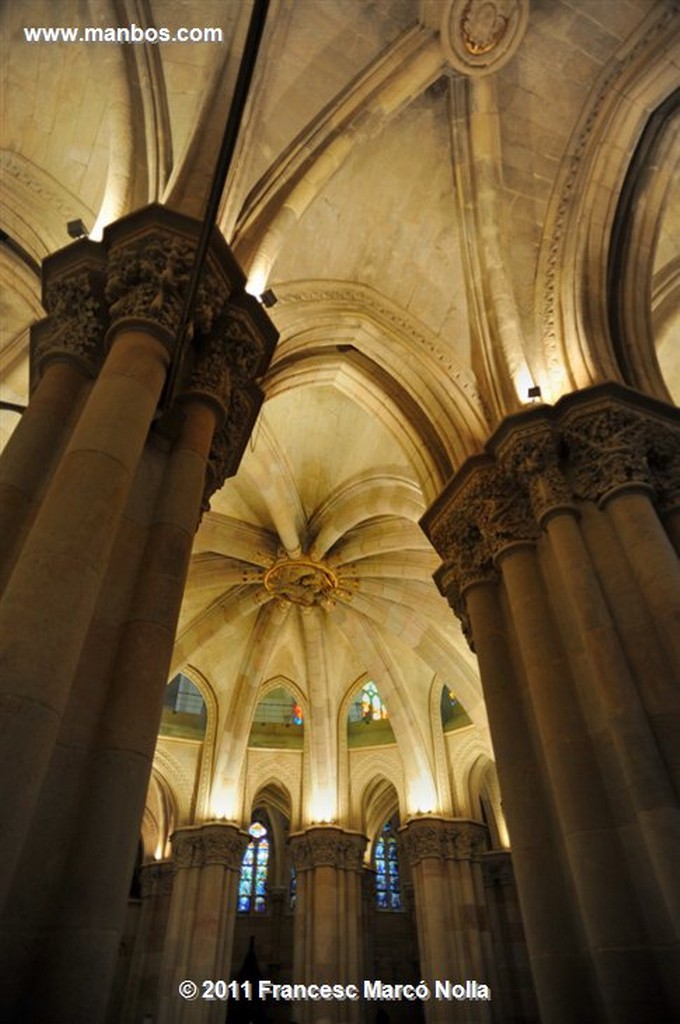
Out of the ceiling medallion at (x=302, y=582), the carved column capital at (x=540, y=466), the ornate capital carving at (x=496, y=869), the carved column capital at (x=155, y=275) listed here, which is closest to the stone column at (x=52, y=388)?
the carved column capital at (x=155, y=275)

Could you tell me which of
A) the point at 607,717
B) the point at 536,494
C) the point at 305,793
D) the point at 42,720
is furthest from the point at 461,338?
the point at 305,793

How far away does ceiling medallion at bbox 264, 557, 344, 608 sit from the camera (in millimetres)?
12977

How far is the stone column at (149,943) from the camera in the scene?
44.2ft

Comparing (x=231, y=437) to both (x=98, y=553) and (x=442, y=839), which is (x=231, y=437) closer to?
(x=98, y=553)

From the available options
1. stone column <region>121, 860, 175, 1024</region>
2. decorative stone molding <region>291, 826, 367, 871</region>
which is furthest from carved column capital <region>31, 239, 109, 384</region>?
stone column <region>121, 860, 175, 1024</region>

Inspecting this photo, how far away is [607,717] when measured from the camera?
15.0 feet

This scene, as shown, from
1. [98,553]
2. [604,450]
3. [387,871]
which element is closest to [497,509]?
[604,450]

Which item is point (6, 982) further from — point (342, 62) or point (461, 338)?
point (342, 62)

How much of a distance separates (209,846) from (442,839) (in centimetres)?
453

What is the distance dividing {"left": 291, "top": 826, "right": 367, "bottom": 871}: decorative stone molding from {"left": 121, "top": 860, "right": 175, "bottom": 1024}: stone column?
2.57 meters

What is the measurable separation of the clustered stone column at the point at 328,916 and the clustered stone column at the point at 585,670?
29.5 feet

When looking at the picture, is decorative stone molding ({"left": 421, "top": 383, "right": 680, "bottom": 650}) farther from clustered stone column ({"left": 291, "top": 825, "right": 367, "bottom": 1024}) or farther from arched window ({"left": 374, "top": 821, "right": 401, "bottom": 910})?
arched window ({"left": 374, "top": 821, "right": 401, "bottom": 910})

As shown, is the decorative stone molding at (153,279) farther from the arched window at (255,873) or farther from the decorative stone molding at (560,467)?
the arched window at (255,873)

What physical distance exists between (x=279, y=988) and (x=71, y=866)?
655 inches
